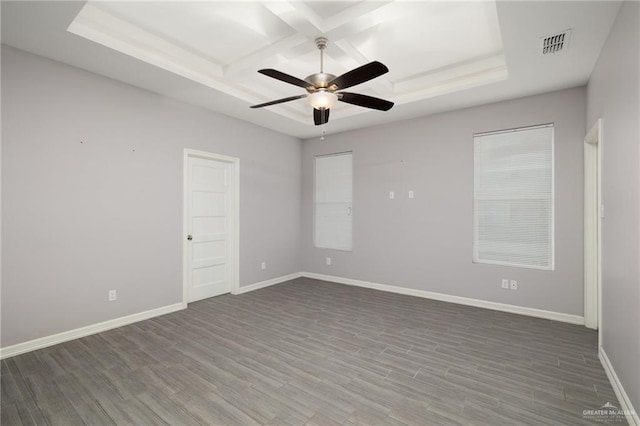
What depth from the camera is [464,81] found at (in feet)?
12.5

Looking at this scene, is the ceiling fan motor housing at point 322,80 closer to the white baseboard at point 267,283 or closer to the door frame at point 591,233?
the door frame at point 591,233

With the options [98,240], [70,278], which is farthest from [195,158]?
[70,278]

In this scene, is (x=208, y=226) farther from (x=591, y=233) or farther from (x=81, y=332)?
(x=591, y=233)

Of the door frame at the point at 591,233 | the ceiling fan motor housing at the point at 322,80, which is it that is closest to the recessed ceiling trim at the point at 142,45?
the ceiling fan motor housing at the point at 322,80

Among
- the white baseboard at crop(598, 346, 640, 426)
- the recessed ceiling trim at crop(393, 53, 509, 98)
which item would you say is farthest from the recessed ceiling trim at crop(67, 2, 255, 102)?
the white baseboard at crop(598, 346, 640, 426)

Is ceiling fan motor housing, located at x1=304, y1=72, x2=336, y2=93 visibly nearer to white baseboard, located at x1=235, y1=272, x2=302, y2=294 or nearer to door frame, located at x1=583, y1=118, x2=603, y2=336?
door frame, located at x1=583, y1=118, x2=603, y2=336

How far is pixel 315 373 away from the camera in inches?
99.1

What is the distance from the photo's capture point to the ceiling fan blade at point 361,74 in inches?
88.7

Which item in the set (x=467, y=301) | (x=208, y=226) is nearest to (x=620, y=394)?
(x=467, y=301)

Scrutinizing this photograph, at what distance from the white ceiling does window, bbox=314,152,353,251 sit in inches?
69.5

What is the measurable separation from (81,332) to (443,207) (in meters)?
4.69

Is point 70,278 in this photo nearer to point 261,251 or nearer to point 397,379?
point 261,251

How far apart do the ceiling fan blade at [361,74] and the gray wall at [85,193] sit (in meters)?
2.55

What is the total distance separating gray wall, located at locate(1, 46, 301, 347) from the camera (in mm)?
2840
